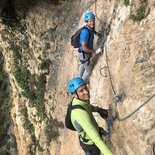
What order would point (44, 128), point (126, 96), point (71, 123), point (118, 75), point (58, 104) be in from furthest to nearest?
point (44, 128) < point (58, 104) < point (118, 75) < point (126, 96) < point (71, 123)

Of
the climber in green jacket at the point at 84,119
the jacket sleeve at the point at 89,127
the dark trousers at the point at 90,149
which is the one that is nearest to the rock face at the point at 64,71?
the dark trousers at the point at 90,149

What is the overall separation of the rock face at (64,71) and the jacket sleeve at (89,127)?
4.00ft

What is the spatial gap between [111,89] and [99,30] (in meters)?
2.93

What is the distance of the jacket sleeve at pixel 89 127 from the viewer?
20.9 ft

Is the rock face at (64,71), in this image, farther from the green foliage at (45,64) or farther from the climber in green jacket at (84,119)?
the climber in green jacket at (84,119)

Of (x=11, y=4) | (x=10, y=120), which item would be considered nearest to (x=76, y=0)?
(x=11, y=4)

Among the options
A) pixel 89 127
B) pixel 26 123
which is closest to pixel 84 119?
pixel 89 127

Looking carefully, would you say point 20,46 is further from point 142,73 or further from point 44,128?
point 142,73

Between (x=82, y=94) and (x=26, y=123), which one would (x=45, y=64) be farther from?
(x=82, y=94)

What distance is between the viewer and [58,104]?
15023mm

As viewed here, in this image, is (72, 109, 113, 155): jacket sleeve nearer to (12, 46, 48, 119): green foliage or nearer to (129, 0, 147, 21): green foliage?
(129, 0, 147, 21): green foliage

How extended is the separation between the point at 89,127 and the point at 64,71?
8.15 meters

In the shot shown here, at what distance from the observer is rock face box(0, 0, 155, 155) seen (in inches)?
305

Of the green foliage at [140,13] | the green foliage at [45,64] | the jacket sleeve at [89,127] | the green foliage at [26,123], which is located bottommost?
the jacket sleeve at [89,127]
